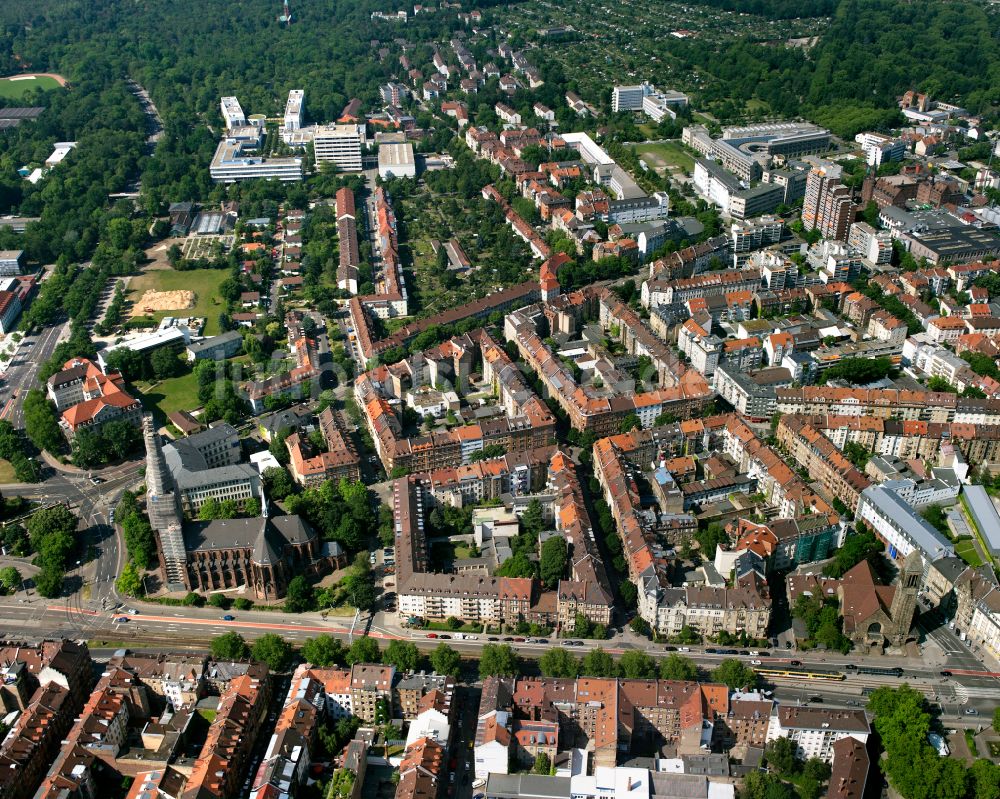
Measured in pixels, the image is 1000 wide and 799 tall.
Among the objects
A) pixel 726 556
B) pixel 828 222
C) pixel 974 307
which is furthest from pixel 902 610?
pixel 828 222

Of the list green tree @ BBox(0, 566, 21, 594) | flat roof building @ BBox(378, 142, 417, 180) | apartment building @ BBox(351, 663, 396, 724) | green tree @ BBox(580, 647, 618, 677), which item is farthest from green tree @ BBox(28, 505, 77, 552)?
flat roof building @ BBox(378, 142, 417, 180)

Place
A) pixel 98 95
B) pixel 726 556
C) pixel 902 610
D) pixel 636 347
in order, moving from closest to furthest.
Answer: pixel 902 610
pixel 726 556
pixel 636 347
pixel 98 95

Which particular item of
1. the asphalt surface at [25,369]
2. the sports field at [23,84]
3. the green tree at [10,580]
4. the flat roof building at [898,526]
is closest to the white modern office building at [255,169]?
the asphalt surface at [25,369]

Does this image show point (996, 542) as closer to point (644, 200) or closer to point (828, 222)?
point (828, 222)

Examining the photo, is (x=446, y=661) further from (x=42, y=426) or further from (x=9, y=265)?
(x=9, y=265)

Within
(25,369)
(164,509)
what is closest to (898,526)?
(164,509)

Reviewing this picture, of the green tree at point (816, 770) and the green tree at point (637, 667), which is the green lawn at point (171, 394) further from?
the green tree at point (816, 770)
